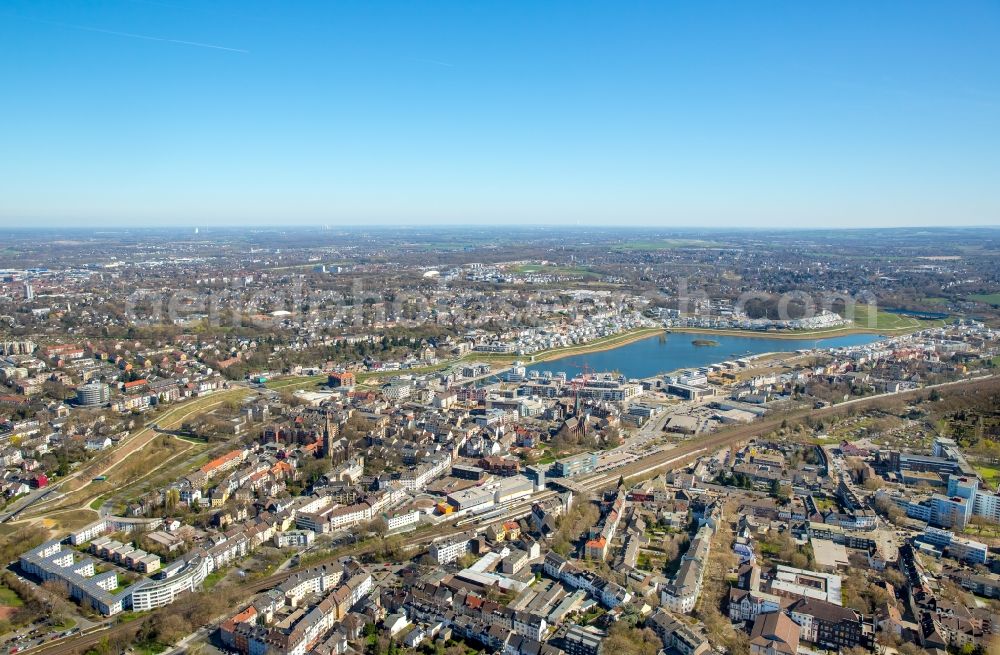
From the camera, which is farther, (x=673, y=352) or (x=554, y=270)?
(x=554, y=270)

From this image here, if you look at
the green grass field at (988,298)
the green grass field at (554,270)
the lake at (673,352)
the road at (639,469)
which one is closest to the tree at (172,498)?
the road at (639,469)

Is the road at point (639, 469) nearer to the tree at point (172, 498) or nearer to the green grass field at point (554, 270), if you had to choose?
the tree at point (172, 498)

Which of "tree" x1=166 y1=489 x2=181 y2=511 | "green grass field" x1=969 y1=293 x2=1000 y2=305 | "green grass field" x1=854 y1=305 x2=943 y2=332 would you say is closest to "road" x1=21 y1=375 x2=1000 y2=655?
"tree" x1=166 y1=489 x2=181 y2=511

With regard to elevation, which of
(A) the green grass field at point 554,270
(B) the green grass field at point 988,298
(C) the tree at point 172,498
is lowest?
(C) the tree at point 172,498

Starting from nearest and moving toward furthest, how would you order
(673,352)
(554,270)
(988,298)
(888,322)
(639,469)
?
(639,469)
(673,352)
(888,322)
(988,298)
(554,270)

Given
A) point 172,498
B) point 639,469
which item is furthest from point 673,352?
point 172,498

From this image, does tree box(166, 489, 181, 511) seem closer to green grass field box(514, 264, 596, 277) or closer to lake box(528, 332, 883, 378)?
lake box(528, 332, 883, 378)

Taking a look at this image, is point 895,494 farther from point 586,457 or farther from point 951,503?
point 586,457

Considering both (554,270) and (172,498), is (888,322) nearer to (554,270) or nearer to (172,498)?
(554,270)
